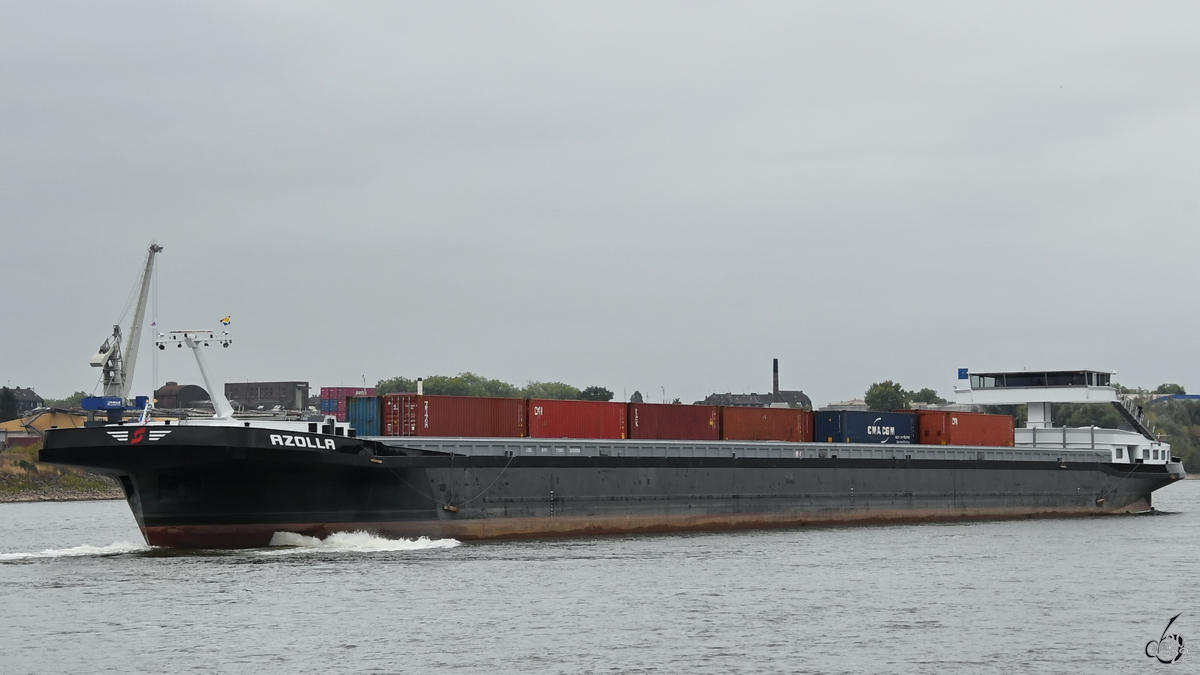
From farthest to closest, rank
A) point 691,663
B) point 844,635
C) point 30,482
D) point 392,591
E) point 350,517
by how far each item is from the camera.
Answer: point 30,482, point 350,517, point 392,591, point 844,635, point 691,663

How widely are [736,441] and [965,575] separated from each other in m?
16.2

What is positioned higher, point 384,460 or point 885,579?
point 384,460

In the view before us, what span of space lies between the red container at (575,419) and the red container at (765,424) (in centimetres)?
529

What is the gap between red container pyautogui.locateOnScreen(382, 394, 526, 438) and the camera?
38906 mm

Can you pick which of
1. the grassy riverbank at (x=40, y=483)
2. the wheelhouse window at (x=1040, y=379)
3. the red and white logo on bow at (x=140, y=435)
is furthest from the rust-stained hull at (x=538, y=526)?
the grassy riverbank at (x=40, y=483)

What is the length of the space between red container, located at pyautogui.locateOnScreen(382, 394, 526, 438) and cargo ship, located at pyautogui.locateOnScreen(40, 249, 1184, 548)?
5 centimetres

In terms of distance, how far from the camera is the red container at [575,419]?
137 ft

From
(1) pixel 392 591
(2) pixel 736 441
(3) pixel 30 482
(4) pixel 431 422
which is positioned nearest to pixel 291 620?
(1) pixel 392 591

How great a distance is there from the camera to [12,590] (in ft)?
95.2

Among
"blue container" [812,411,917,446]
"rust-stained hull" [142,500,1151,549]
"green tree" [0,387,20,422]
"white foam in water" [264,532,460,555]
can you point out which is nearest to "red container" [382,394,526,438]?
"rust-stained hull" [142,500,1151,549]

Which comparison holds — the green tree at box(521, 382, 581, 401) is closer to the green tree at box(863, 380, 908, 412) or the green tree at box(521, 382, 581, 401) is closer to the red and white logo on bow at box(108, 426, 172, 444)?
the green tree at box(863, 380, 908, 412)

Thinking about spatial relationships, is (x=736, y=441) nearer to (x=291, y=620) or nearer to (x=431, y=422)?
(x=431, y=422)

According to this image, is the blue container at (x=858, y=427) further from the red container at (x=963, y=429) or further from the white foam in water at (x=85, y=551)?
the white foam in water at (x=85, y=551)

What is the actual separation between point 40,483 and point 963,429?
61.3 metres
